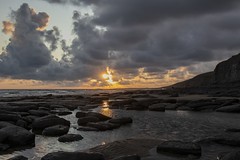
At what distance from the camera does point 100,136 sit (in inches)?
885

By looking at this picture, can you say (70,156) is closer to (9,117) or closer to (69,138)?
(69,138)

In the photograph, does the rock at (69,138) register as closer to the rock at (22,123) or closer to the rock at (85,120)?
the rock at (22,123)

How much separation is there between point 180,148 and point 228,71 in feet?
358

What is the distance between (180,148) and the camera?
52.7 ft

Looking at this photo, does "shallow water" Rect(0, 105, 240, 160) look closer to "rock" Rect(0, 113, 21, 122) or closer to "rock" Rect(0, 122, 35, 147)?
"rock" Rect(0, 122, 35, 147)

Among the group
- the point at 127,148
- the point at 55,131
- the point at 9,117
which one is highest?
the point at 9,117

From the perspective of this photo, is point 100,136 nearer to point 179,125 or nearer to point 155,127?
point 155,127

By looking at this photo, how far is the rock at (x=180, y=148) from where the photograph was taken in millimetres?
15945

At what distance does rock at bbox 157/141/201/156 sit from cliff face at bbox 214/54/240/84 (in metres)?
98.0

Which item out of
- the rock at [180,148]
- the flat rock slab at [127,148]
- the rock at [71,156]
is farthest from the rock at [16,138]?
the rock at [180,148]

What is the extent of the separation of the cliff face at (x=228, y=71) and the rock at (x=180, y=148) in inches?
3860

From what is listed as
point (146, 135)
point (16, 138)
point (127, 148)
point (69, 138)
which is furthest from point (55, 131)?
point (127, 148)

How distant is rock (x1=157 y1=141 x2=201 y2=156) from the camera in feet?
52.3

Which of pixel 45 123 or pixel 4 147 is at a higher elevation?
pixel 45 123
